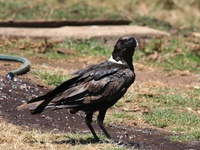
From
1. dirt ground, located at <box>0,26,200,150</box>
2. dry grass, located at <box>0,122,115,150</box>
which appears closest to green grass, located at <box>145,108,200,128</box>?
dirt ground, located at <box>0,26,200,150</box>

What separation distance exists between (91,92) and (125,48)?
0.89 m

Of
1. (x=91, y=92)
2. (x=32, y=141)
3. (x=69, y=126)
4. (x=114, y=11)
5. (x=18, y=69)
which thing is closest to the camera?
(x=32, y=141)

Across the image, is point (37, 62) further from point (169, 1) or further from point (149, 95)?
point (169, 1)

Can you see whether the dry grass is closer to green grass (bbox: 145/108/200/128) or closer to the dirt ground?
the dirt ground

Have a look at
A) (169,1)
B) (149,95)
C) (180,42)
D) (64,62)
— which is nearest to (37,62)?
(64,62)

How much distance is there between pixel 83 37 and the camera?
10.2 meters

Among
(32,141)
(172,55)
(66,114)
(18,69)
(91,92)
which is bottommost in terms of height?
(172,55)

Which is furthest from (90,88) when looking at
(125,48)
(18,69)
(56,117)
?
(18,69)

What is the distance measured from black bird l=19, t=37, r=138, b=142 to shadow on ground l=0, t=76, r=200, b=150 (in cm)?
43

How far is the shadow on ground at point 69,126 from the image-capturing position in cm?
525

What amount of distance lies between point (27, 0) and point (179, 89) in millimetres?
8050

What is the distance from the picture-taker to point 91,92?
195 inches

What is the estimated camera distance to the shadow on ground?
5.25 meters

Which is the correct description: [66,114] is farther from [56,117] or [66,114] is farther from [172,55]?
[172,55]
